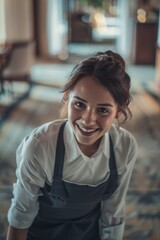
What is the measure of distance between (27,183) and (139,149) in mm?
2150

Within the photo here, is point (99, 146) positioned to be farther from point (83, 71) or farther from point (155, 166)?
point (155, 166)

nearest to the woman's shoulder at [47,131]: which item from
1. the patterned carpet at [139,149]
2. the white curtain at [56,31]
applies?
the patterned carpet at [139,149]

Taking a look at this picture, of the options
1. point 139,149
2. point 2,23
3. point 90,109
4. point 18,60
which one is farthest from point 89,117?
point 2,23

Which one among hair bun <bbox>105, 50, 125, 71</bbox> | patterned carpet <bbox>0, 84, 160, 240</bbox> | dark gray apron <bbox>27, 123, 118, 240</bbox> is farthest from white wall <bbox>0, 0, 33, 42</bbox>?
hair bun <bbox>105, 50, 125, 71</bbox>

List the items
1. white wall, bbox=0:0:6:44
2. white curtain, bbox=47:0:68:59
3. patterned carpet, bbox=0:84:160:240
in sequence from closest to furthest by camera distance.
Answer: patterned carpet, bbox=0:84:160:240 → white wall, bbox=0:0:6:44 → white curtain, bbox=47:0:68:59

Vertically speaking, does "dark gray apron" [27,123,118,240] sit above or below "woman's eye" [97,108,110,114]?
below

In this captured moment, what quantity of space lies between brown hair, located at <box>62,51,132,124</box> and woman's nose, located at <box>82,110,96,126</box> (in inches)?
3.2

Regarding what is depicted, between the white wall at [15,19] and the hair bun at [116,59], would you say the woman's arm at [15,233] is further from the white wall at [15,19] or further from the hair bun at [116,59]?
the white wall at [15,19]

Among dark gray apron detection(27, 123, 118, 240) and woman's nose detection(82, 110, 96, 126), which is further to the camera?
dark gray apron detection(27, 123, 118, 240)

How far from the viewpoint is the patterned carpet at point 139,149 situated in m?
2.10

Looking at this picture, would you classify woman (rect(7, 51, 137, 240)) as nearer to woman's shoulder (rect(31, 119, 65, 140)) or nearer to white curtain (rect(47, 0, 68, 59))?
woman's shoulder (rect(31, 119, 65, 140))

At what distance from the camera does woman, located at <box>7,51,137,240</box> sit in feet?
3.58

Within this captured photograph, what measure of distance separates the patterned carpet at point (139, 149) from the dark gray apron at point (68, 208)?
64 centimetres

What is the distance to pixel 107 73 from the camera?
1.06 metres
